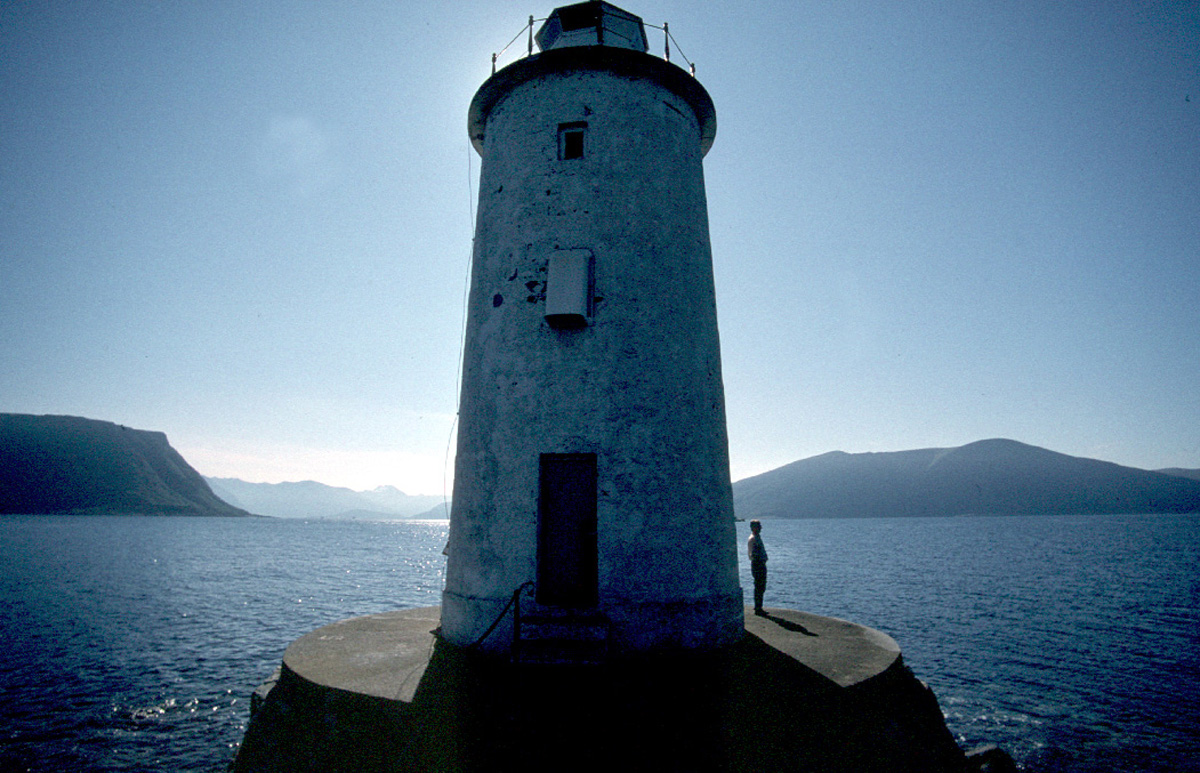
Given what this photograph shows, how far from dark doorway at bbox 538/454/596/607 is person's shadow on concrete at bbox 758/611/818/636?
12.4 ft

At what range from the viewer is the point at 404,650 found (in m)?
7.46

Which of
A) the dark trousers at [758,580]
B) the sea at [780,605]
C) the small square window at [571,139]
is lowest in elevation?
the sea at [780,605]

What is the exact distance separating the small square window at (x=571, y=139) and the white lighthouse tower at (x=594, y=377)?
0.02 m

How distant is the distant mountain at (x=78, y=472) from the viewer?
153750 mm

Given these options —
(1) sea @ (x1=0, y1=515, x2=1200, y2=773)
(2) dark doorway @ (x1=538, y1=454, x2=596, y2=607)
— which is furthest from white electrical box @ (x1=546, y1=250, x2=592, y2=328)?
(1) sea @ (x1=0, y1=515, x2=1200, y2=773)

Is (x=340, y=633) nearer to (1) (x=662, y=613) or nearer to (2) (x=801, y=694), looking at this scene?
(1) (x=662, y=613)

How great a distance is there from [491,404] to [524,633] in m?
2.92

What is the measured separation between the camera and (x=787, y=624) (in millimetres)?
9555

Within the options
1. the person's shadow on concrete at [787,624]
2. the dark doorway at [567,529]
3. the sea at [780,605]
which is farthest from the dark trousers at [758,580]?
the sea at [780,605]

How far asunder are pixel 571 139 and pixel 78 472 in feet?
696

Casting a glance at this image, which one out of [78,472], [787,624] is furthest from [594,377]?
[78,472]

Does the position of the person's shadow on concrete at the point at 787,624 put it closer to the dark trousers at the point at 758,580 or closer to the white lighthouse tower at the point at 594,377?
the dark trousers at the point at 758,580

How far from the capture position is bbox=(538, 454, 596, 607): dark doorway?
7262mm

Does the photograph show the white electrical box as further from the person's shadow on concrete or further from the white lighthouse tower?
the person's shadow on concrete
